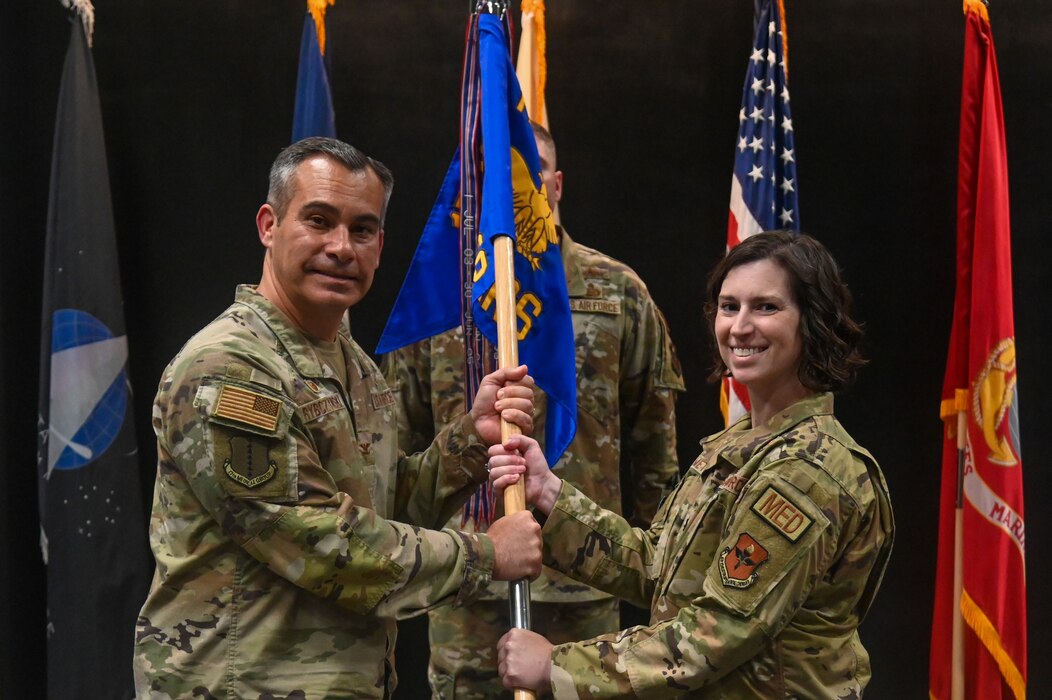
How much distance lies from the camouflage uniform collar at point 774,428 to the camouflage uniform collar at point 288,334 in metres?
0.72

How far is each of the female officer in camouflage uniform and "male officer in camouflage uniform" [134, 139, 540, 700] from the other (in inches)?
9.2

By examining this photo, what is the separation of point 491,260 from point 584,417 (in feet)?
2.88

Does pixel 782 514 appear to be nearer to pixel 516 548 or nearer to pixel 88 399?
pixel 516 548

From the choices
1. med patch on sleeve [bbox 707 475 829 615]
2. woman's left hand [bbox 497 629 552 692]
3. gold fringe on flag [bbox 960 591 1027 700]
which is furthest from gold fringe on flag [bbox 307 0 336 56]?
gold fringe on flag [bbox 960 591 1027 700]

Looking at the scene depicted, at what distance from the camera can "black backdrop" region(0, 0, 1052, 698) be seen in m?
3.86

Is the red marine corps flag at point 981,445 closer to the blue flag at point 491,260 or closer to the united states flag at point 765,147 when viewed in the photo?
the united states flag at point 765,147

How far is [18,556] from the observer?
3598 millimetres

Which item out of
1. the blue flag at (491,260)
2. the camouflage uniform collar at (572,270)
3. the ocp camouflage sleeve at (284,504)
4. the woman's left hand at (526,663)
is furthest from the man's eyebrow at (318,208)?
the camouflage uniform collar at (572,270)

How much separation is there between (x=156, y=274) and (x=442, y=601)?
243cm

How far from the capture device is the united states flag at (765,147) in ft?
11.8

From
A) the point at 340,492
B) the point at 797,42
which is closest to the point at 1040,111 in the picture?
the point at 797,42

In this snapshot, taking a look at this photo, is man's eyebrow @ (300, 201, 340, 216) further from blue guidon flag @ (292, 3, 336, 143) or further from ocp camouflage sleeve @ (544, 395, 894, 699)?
blue guidon flag @ (292, 3, 336, 143)

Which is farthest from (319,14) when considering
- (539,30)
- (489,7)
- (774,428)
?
(774,428)

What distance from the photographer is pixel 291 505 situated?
1736 mm
